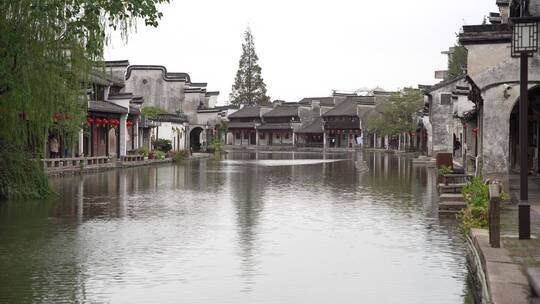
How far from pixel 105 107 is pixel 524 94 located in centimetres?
3407

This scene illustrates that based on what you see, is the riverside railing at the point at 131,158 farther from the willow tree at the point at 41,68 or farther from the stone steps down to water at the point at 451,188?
the stone steps down to water at the point at 451,188

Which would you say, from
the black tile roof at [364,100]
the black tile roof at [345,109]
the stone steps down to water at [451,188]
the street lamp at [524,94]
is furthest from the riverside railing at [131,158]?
the black tile roof at [364,100]

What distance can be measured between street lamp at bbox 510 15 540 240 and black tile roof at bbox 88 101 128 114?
102 ft

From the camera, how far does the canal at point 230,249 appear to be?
10.3 m

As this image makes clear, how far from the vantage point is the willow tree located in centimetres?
1614

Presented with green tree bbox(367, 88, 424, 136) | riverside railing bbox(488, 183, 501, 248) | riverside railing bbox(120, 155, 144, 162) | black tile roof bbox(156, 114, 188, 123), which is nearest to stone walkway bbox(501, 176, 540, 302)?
riverside railing bbox(488, 183, 501, 248)

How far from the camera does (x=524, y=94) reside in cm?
1200

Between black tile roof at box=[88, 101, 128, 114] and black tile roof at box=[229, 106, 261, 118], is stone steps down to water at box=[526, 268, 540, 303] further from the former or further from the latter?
black tile roof at box=[229, 106, 261, 118]

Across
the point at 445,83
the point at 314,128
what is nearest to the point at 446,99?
the point at 445,83

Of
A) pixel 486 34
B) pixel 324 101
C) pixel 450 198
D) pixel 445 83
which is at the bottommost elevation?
pixel 450 198

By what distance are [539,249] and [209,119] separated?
63.4 meters

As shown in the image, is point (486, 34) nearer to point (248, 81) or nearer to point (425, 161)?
point (425, 161)

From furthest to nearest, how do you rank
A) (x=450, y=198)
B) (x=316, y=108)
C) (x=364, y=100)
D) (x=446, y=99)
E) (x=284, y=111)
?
(x=284, y=111), (x=316, y=108), (x=364, y=100), (x=446, y=99), (x=450, y=198)

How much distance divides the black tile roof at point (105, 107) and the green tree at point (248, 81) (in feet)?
208
